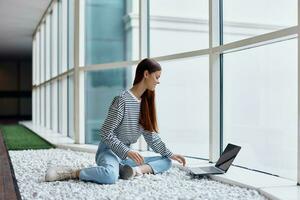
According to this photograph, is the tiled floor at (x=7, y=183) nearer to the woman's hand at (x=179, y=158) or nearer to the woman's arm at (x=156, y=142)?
the woman's arm at (x=156, y=142)

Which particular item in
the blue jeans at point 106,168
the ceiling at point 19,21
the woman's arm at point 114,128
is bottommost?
the blue jeans at point 106,168

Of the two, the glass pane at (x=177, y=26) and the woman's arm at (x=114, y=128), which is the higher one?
the glass pane at (x=177, y=26)

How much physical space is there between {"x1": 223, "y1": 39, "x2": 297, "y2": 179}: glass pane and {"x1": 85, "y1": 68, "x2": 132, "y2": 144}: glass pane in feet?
6.79

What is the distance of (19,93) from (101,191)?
18378mm

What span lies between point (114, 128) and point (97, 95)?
287cm

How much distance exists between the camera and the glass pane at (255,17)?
10.8 ft

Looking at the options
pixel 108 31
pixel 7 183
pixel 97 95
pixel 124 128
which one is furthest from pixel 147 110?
pixel 108 31

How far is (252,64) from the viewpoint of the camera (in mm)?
3840

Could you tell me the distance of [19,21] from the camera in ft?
35.2

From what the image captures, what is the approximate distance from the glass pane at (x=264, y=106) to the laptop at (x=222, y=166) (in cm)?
36

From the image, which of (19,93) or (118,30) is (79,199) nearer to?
(118,30)

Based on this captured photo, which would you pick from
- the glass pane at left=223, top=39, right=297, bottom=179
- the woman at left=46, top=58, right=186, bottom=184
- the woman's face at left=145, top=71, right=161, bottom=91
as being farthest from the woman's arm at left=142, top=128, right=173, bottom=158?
the glass pane at left=223, top=39, right=297, bottom=179

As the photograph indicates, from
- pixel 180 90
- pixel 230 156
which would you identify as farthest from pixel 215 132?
pixel 180 90

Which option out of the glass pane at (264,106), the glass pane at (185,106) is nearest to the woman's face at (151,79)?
the glass pane at (264,106)
